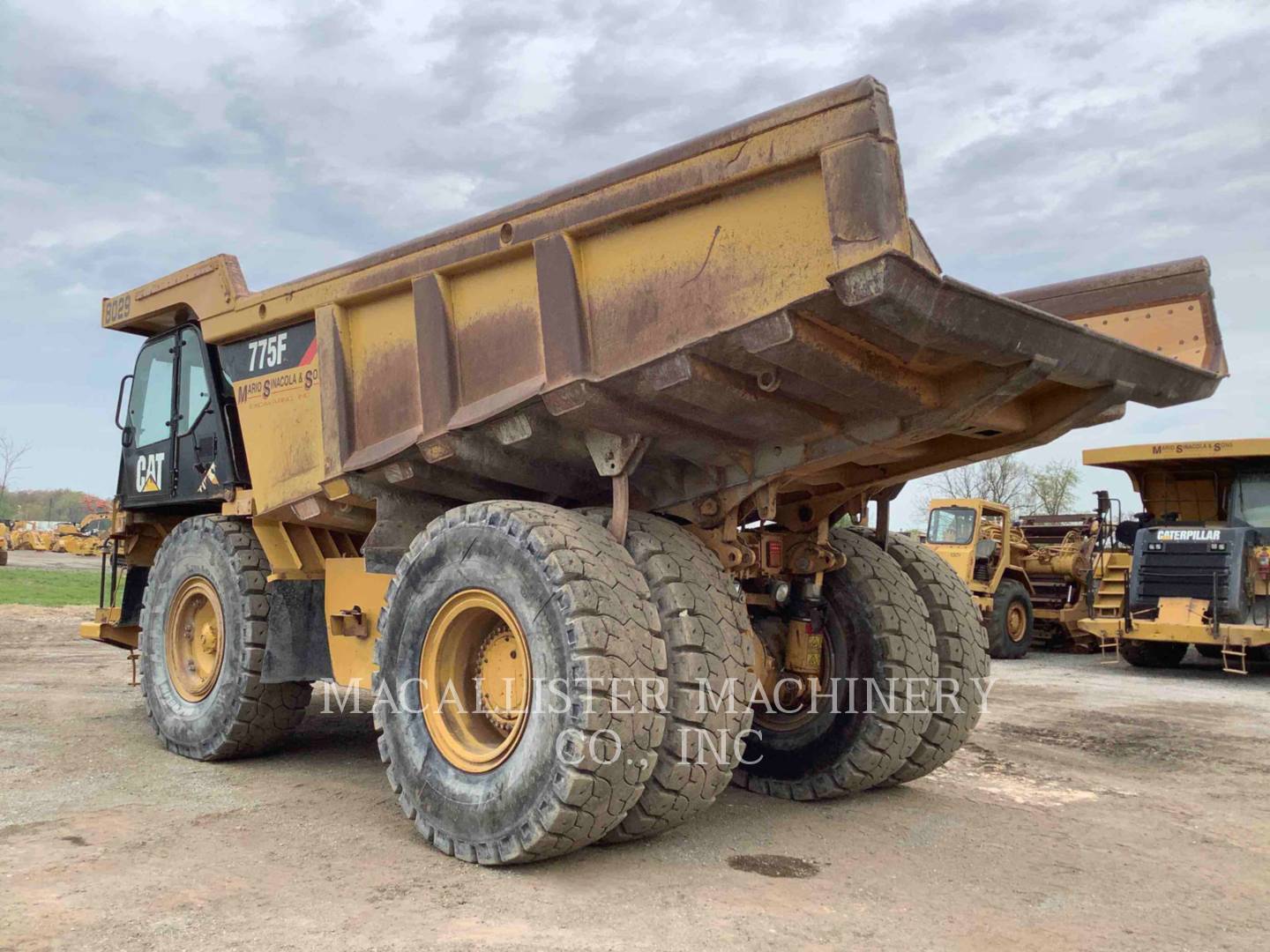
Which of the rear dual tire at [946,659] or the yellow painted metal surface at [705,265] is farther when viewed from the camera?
the rear dual tire at [946,659]

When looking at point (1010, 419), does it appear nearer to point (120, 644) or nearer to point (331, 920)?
point (331, 920)

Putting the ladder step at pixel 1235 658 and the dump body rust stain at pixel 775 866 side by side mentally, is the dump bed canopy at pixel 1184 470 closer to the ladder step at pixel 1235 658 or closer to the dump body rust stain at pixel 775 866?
the ladder step at pixel 1235 658

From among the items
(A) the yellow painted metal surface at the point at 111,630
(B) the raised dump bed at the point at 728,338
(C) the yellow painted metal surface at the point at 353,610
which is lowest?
(A) the yellow painted metal surface at the point at 111,630

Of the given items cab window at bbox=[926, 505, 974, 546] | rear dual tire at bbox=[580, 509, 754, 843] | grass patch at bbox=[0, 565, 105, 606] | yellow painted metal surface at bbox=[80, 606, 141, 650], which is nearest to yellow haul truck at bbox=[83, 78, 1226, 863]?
rear dual tire at bbox=[580, 509, 754, 843]

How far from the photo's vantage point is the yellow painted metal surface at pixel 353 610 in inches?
222

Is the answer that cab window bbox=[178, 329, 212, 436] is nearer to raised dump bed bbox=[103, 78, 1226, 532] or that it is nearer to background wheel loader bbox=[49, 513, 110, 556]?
raised dump bed bbox=[103, 78, 1226, 532]

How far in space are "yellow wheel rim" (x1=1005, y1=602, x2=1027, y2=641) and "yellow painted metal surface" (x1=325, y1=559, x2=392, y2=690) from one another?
11.8m

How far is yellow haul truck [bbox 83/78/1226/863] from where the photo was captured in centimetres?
→ 384

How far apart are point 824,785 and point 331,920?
2705 millimetres

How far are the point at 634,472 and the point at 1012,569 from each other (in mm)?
12763

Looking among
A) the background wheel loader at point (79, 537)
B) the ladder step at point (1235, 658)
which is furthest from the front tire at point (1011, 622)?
the background wheel loader at point (79, 537)

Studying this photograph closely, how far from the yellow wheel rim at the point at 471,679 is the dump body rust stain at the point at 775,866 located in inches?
41.3

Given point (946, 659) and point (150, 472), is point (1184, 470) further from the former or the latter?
point (150, 472)

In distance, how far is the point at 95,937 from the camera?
3.35 meters
